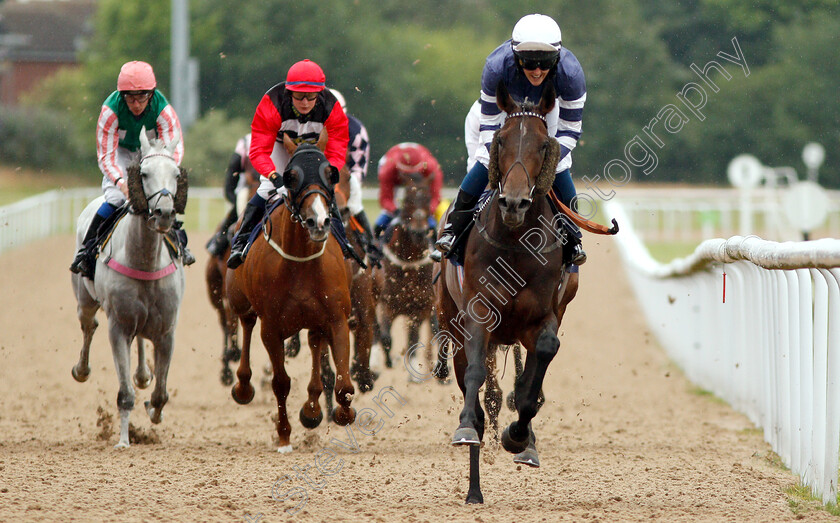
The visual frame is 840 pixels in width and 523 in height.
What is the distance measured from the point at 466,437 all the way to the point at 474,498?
313mm

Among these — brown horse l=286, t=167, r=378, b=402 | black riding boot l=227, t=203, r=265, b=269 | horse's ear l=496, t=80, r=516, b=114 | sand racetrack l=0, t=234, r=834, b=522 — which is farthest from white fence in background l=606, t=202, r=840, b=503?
black riding boot l=227, t=203, r=265, b=269

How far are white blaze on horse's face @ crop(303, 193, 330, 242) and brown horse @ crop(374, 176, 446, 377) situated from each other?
3972 mm

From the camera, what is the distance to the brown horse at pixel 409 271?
33.3 ft

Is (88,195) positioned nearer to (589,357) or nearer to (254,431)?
(589,357)

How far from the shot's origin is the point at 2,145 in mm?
34844

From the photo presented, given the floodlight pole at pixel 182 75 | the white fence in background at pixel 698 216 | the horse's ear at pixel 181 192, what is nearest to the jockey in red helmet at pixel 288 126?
the horse's ear at pixel 181 192

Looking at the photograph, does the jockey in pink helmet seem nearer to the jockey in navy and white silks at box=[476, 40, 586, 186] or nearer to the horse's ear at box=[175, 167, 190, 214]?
the horse's ear at box=[175, 167, 190, 214]

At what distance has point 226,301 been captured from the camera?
9.39 m

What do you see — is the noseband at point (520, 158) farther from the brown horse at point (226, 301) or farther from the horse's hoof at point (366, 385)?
the brown horse at point (226, 301)

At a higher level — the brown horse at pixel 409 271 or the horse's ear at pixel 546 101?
the horse's ear at pixel 546 101

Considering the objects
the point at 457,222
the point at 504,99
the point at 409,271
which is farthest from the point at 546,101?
the point at 409,271

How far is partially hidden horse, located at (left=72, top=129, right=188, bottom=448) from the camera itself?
676 cm

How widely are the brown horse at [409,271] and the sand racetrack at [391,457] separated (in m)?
0.57

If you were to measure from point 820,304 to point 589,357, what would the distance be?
7014 millimetres
